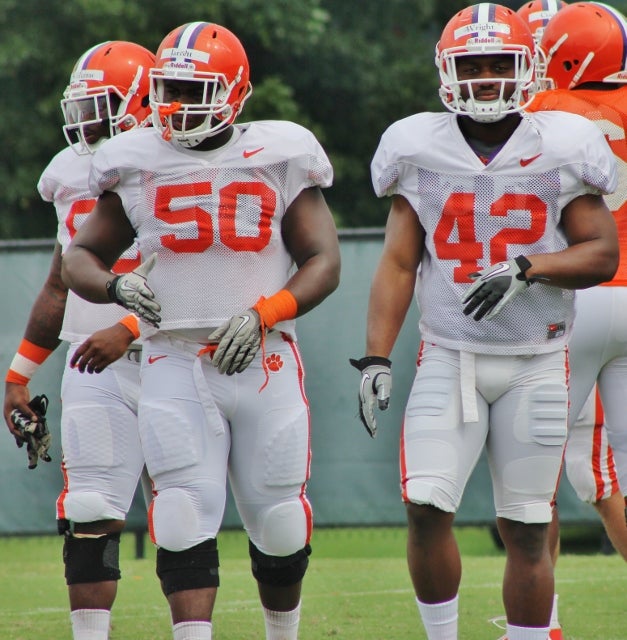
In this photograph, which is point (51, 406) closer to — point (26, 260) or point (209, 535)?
point (26, 260)

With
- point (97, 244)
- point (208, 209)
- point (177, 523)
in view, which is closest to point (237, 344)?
point (208, 209)

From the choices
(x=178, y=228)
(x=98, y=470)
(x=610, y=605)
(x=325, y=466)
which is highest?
(x=178, y=228)

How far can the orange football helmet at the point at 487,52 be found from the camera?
392cm

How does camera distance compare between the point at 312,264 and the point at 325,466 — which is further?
the point at 325,466

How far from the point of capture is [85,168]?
4.82m

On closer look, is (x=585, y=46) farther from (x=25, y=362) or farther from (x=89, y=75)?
(x=25, y=362)

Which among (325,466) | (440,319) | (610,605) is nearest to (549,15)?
(440,319)

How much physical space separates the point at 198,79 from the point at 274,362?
2.90 feet

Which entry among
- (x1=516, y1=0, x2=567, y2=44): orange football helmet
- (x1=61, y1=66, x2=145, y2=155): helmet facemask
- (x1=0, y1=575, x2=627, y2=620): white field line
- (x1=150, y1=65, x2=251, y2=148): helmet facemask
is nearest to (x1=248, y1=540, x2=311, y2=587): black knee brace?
(x1=150, y1=65, x2=251, y2=148): helmet facemask

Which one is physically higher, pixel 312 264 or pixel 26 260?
pixel 312 264

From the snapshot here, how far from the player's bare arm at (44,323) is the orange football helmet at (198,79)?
1.11m

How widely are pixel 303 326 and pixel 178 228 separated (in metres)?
3.99

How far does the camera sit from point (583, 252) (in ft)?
12.8

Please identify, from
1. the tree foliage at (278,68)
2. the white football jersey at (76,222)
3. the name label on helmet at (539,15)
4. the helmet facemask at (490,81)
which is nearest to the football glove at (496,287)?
the helmet facemask at (490,81)
